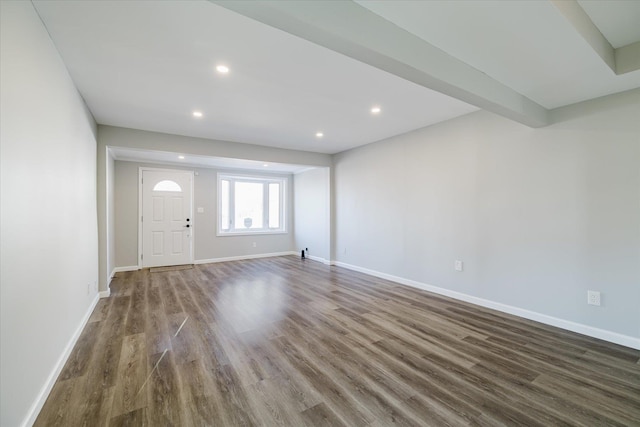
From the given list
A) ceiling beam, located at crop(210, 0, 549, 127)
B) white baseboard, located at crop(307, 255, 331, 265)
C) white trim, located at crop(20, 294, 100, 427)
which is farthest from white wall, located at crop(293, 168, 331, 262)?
white trim, located at crop(20, 294, 100, 427)

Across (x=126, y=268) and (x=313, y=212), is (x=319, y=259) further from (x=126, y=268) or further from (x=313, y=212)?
(x=126, y=268)

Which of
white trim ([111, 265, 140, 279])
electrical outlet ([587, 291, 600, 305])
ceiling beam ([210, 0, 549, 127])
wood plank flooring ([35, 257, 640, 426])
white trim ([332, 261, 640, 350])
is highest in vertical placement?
ceiling beam ([210, 0, 549, 127])

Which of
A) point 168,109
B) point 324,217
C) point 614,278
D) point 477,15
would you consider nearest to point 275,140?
point 168,109

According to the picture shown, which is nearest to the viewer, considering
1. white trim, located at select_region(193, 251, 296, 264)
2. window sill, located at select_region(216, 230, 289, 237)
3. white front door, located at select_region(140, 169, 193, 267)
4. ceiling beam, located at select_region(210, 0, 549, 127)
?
ceiling beam, located at select_region(210, 0, 549, 127)

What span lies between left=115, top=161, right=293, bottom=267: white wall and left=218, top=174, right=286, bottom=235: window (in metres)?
0.18

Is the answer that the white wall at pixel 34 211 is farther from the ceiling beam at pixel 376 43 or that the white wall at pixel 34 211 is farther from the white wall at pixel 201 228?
the white wall at pixel 201 228

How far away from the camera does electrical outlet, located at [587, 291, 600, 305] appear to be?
2.64 meters

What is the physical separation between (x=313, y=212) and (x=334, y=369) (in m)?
4.83

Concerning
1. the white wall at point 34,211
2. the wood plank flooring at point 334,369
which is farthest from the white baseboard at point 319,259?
the white wall at point 34,211

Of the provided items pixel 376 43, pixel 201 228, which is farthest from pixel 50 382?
pixel 201 228

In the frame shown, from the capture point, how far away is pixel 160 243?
19.6ft

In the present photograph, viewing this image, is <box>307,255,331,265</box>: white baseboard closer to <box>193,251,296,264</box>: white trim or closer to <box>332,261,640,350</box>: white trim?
<box>193,251,296,264</box>: white trim

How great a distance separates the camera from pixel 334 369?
2113mm

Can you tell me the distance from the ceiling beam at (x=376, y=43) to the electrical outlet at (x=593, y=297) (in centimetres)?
200
